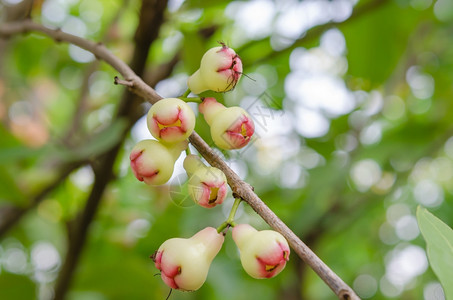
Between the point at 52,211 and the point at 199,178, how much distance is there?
4.62 feet

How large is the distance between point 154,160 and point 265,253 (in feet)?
0.46

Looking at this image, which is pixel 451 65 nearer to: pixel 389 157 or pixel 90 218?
pixel 389 157

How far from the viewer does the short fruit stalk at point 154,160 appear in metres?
0.52

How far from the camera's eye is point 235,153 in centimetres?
72

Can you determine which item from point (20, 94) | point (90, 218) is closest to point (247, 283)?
point (90, 218)

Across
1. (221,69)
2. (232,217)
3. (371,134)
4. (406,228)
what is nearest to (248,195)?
(232,217)

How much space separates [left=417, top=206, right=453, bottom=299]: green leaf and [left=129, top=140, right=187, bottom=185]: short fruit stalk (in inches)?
9.5

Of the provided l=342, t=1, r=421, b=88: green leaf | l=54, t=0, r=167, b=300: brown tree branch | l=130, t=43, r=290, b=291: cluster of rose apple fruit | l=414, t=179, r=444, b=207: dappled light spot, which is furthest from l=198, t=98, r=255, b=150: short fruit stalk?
l=414, t=179, r=444, b=207: dappled light spot

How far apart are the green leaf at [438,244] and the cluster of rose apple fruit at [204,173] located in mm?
129

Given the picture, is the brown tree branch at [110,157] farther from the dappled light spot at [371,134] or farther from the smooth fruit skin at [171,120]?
the dappled light spot at [371,134]

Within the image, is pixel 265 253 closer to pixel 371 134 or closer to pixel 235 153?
pixel 235 153

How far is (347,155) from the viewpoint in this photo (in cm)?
155

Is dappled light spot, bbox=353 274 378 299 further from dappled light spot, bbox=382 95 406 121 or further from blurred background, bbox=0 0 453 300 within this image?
dappled light spot, bbox=382 95 406 121

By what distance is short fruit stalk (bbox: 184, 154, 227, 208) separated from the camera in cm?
50
